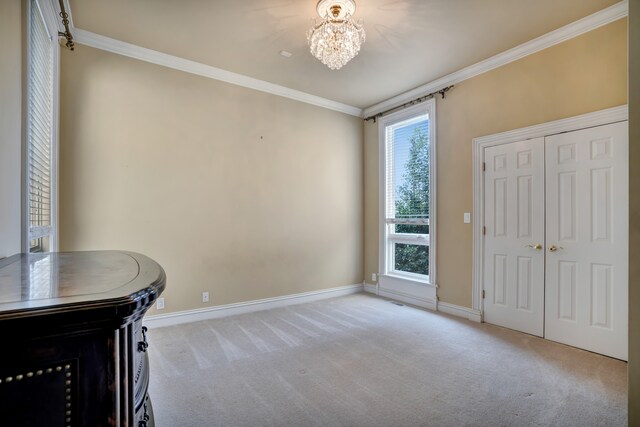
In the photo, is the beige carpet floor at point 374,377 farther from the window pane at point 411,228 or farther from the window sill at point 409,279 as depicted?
the window pane at point 411,228

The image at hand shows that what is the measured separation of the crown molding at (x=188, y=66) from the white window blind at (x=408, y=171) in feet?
3.59

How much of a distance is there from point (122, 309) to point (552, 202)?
3.71 m

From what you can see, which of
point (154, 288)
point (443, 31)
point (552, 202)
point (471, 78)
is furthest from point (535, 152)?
point (154, 288)

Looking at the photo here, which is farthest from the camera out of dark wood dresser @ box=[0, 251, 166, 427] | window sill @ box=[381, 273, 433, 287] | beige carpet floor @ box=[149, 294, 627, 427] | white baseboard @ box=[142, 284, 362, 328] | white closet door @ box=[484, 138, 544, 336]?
window sill @ box=[381, 273, 433, 287]

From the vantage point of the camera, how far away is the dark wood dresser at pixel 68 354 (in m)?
0.61

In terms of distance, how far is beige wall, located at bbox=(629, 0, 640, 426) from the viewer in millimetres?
1663

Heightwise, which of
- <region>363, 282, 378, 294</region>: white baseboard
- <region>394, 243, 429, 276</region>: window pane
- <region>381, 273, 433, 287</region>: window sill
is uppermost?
<region>394, 243, 429, 276</region>: window pane

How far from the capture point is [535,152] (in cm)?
330

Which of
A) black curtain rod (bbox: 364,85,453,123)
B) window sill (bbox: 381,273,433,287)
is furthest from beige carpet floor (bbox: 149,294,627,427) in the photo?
black curtain rod (bbox: 364,85,453,123)

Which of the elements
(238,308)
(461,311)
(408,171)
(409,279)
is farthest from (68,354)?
(408,171)

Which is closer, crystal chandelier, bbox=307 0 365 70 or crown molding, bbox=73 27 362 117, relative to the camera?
crystal chandelier, bbox=307 0 365 70

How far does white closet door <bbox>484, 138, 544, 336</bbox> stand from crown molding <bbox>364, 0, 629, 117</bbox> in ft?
3.04

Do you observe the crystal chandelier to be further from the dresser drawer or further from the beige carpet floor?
the beige carpet floor

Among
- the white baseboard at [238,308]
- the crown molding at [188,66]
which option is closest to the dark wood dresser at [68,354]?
the white baseboard at [238,308]
